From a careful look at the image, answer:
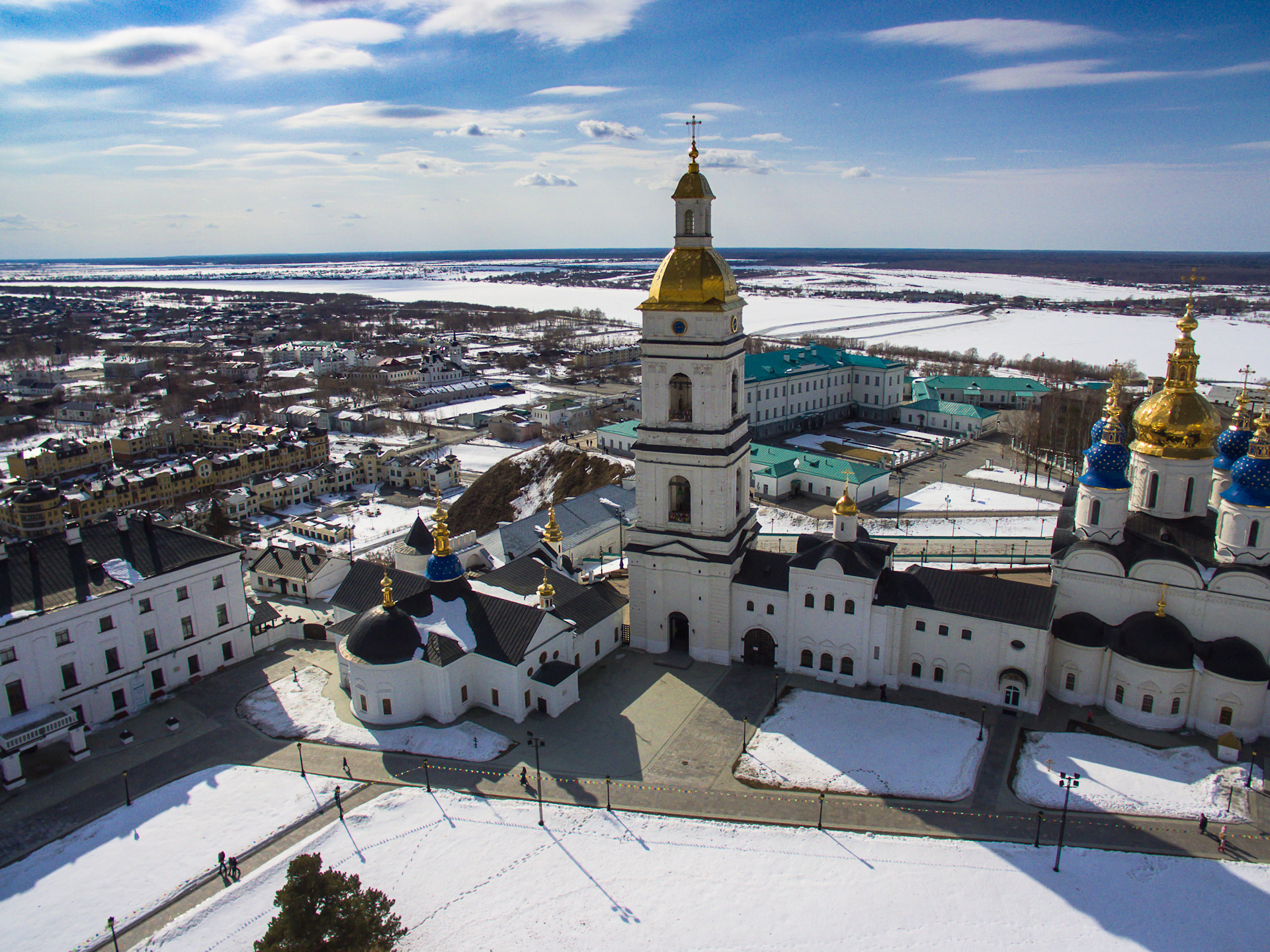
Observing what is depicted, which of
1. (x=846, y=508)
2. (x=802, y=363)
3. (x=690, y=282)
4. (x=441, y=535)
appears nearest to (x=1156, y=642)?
(x=846, y=508)

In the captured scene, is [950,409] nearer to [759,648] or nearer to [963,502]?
[963,502]

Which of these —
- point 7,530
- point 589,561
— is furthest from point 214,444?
point 589,561

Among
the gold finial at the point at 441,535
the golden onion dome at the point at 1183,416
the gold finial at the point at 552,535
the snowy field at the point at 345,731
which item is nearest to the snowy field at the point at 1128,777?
the golden onion dome at the point at 1183,416

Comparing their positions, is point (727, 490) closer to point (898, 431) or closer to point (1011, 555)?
point (1011, 555)

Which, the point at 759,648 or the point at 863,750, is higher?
the point at 759,648

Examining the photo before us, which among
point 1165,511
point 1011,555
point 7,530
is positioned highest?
point 1165,511
